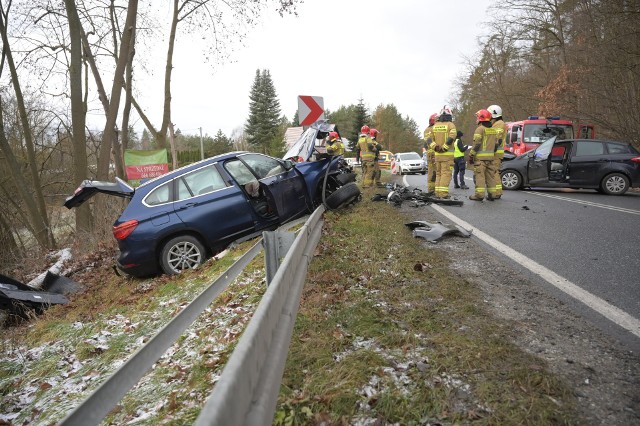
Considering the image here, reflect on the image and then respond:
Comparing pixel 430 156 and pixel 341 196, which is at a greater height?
pixel 430 156

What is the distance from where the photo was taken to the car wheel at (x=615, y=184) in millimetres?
10641

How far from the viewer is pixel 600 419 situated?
1.82 meters

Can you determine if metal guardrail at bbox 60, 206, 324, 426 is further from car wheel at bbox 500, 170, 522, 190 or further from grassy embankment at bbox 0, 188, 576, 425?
car wheel at bbox 500, 170, 522, 190

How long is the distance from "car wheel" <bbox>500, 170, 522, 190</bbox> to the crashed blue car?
774 centimetres

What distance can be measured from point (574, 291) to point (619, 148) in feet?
32.1

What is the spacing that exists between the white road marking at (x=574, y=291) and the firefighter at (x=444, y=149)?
12.5 ft

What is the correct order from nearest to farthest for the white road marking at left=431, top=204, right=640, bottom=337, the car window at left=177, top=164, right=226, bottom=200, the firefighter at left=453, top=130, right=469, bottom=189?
the white road marking at left=431, top=204, right=640, bottom=337 < the car window at left=177, top=164, right=226, bottom=200 < the firefighter at left=453, top=130, right=469, bottom=189

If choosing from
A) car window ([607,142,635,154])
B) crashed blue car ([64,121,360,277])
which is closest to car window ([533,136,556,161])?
car window ([607,142,635,154])

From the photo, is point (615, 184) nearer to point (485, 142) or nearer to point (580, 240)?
point (485, 142)

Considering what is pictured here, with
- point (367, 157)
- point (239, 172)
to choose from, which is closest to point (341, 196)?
point (239, 172)

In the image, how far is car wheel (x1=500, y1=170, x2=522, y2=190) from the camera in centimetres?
1206

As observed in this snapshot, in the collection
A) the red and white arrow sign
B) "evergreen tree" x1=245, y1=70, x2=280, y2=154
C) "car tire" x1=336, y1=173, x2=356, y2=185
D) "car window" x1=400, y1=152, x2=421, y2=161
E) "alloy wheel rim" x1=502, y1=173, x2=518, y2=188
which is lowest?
"alloy wheel rim" x1=502, y1=173, x2=518, y2=188

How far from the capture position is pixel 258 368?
1.50 metres

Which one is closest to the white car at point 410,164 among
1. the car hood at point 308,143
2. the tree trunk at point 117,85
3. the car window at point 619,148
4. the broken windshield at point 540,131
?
the broken windshield at point 540,131
